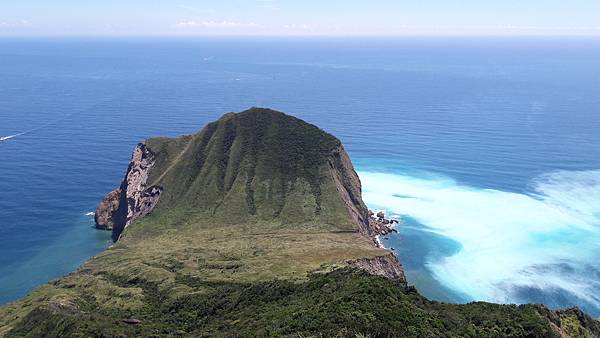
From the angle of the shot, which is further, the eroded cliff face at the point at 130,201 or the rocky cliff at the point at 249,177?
the eroded cliff face at the point at 130,201

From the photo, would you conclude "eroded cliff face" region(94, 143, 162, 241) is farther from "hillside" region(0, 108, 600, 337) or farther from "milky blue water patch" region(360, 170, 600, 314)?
"milky blue water patch" region(360, 170, 600, 314)

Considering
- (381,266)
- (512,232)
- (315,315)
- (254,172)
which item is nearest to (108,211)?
(254,172)

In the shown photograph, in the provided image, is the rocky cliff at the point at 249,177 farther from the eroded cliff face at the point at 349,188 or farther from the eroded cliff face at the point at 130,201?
the eroded cliff face at the point at 349,188

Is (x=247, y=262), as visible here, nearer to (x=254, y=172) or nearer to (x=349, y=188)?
(x=254, y=172)

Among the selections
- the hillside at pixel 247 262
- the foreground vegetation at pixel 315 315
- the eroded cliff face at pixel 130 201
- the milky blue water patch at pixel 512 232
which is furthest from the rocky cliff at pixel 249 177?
the foreground vegetation at pixel 315 315

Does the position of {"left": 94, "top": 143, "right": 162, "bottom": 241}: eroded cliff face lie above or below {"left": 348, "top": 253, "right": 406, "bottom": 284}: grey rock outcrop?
below

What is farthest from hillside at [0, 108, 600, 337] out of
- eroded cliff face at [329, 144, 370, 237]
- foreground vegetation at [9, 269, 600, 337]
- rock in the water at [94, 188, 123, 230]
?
eroded cliff face at [329, 144, 370, 237]
